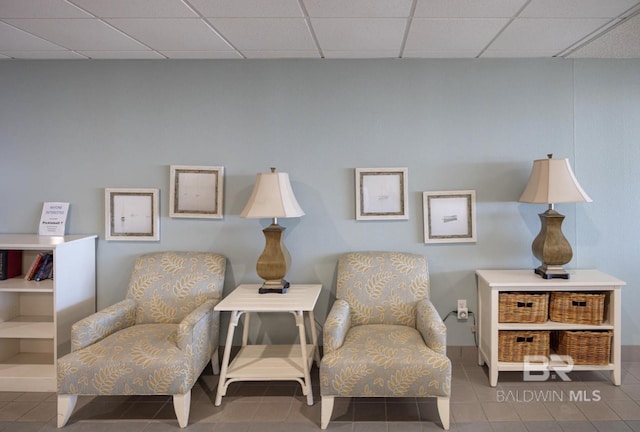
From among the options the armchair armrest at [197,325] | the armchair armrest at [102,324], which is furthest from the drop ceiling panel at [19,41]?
the armchair armrest at [197,325]

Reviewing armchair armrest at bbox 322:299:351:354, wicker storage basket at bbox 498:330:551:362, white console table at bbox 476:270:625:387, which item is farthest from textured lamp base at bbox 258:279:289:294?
wicker storage basket at bbox 498:330:551:362

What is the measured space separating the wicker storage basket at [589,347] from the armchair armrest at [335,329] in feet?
4.87

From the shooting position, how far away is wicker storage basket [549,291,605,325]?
297cm

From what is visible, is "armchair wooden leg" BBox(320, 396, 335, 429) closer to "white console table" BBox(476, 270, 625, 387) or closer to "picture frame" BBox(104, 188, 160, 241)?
"white console table" BBox(476, 270, 625, 387)

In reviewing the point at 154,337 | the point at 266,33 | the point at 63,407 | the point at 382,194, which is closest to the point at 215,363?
the point at 154,337

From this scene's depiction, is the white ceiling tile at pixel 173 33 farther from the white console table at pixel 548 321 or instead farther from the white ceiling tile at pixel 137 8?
the white console table at pixel 548 321

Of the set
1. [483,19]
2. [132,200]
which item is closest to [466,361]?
[483,19]

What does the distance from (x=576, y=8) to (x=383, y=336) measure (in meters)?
2.09

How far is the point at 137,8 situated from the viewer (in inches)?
95.0

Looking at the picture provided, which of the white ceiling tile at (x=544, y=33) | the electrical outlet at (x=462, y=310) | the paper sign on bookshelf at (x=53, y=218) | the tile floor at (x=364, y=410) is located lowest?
the tile floor at (x=364, y=410)

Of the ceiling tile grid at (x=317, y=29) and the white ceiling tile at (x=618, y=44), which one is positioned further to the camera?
the white ceiling tile at (x=618, y=44)

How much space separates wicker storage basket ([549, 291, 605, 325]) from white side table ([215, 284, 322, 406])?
5.17 ft

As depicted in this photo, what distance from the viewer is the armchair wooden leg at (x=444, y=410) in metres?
2.51

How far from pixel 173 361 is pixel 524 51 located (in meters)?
3.00
